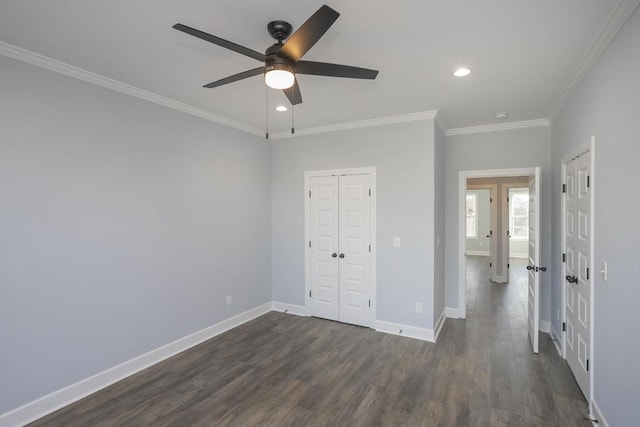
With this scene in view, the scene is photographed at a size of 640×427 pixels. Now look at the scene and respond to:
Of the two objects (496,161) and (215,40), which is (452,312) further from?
(215,40)

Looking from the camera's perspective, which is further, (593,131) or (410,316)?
(410,316)

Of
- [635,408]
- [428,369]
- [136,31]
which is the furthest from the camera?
[428,369]

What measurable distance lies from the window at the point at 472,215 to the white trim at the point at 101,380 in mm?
10087

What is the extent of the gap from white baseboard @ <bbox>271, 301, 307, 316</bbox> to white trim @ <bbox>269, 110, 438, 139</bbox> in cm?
265

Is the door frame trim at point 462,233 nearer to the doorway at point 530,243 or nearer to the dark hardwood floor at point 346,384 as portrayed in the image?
the doorway at point 530,243

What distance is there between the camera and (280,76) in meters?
1.89

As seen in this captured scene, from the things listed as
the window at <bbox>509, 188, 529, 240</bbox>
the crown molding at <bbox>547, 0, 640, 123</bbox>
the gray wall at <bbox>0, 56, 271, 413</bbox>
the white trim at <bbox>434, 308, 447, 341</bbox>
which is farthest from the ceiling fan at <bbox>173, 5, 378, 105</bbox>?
the window at <bbox>509, 188, 529, 240</bbox>

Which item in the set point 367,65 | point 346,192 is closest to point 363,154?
point 346,192

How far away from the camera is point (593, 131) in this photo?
2439 mm

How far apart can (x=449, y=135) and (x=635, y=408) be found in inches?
145

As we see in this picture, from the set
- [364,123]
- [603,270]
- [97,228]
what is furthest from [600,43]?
[97,228]

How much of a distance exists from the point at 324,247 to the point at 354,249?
1.58 feet

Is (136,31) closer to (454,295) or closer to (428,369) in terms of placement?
(428,369)

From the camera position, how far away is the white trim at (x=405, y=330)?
12.6 feet
